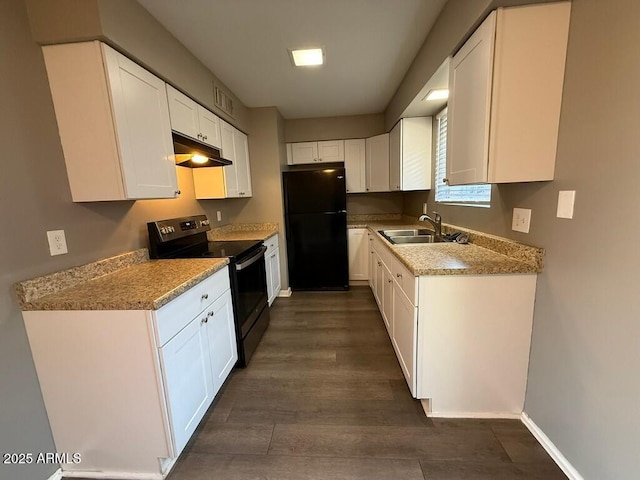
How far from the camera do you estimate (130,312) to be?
1146 millimetres

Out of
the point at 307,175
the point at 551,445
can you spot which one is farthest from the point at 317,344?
the point at 307,175

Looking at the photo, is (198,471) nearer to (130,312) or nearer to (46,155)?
(130,312)

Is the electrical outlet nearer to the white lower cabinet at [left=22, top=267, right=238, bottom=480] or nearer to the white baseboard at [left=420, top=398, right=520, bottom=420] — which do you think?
the white lower cabinet at [left=22, top=267, right=238, bottom=480]

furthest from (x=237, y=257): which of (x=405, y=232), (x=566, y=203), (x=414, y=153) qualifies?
(x=414, y=153)

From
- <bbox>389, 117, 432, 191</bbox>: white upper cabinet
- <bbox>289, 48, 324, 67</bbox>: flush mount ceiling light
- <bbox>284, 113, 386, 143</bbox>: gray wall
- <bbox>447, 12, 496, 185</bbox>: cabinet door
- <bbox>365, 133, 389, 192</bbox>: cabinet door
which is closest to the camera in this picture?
<bbox>447, 12, 496, 185</bbox>: cabinet door

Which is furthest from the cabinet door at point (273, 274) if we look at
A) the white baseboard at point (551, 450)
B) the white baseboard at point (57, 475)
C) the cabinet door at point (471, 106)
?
the white baseboard at point (551, 450)

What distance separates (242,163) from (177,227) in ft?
4.35

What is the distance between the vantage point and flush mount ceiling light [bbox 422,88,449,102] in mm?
2196

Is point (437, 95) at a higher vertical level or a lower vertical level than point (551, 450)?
higher

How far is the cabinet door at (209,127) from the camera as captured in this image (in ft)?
7.25

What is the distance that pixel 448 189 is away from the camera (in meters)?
2.63

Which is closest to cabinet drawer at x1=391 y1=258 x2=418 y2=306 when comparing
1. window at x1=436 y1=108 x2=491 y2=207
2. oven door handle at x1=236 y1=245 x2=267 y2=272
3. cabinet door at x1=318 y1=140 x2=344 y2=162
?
window at x1=436 y1=108 x2=491 y2=207

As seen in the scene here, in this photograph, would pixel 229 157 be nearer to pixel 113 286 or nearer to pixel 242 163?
pixel 242 163

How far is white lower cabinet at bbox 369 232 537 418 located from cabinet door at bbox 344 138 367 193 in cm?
261
